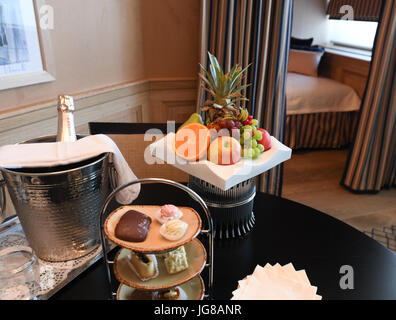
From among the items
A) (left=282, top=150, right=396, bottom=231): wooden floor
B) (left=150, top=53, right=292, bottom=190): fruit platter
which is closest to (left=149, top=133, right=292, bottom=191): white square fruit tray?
(left=150, top=53, right=292, bottom=190): fruit platter

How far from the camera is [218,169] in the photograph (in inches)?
30.1

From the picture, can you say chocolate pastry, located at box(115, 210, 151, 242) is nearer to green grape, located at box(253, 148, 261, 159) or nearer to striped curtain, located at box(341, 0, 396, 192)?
green grape, located at box(253, 148, 261, 159)

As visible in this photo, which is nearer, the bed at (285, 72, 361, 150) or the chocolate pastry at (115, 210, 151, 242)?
the chocolate pastry at (115, 210, 151, 242)

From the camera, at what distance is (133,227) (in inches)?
22.4

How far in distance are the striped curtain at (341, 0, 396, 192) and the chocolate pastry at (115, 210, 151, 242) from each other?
2057mm

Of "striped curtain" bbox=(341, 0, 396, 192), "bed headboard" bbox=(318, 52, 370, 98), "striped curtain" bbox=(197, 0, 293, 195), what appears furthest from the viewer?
"bed headboard" bbox=(318, 52, 370, 98)

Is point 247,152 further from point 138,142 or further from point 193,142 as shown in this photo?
point 138,142

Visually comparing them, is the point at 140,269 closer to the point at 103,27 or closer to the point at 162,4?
the point at 103,27

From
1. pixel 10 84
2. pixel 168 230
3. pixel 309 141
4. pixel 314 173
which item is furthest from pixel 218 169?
pixel 309 141

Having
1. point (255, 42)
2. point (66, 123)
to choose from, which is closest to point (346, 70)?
point (255, 42)

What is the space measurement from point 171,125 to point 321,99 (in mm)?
2216

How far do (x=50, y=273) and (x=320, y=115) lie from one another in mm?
2826

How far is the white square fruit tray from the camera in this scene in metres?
0.75

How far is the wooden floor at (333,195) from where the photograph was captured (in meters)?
2.07
